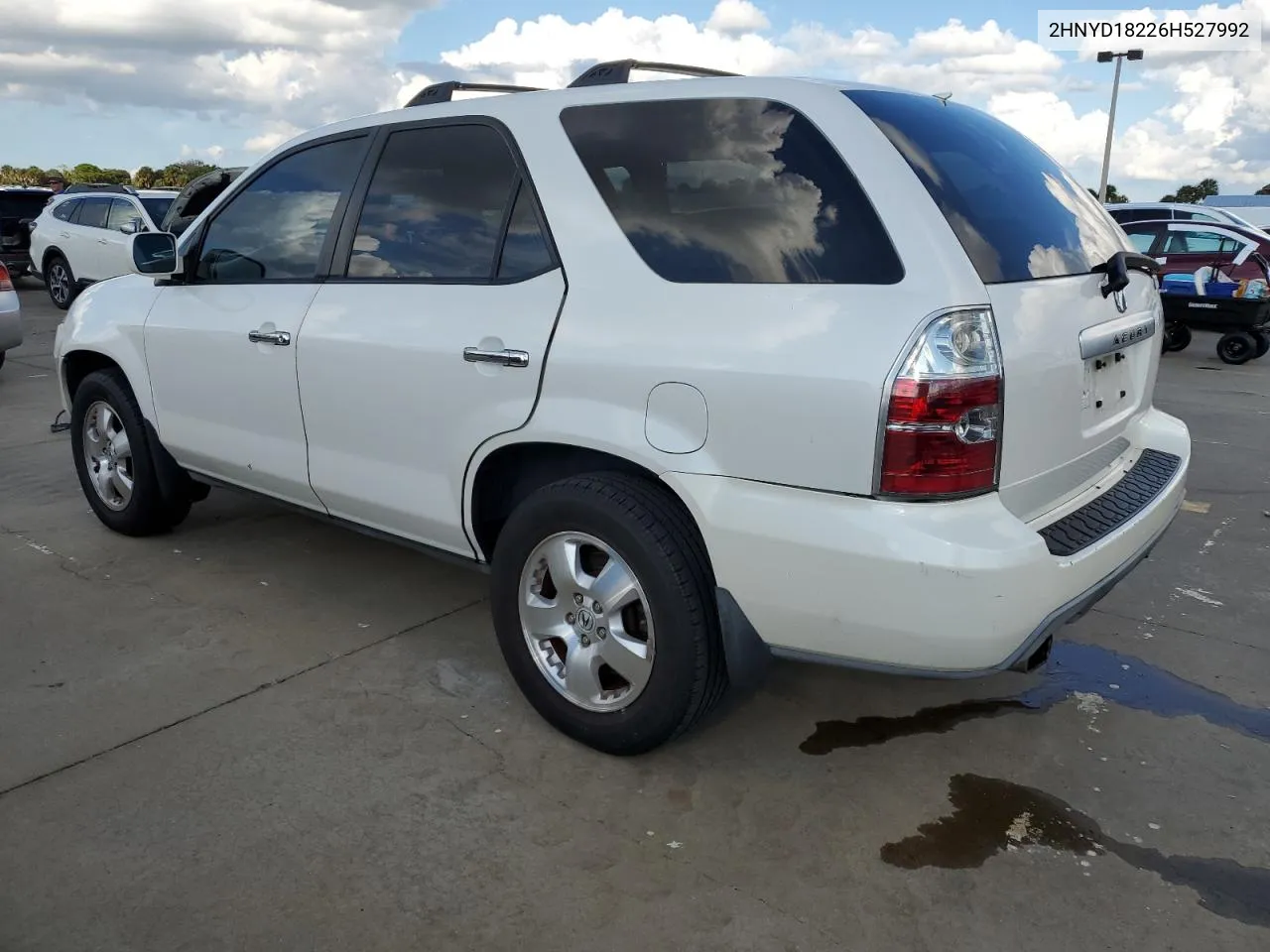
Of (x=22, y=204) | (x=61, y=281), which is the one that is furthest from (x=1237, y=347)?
(x=22, y=204)

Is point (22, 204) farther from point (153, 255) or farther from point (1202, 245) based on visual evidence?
point (1202, 245)

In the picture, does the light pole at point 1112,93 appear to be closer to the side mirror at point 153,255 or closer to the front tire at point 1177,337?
the front tire at point 1177,337

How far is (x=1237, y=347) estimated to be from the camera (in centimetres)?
1212

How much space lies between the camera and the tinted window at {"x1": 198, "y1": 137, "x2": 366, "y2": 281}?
3.59 metres

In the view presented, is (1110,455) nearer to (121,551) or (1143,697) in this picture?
(1143,697)

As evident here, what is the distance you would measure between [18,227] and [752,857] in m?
18.2

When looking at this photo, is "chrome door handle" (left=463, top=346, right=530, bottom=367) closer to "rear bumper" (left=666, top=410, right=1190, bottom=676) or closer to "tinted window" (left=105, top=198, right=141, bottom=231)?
"rear bumper" (left=666, top=410, right=1190, bottom=676)

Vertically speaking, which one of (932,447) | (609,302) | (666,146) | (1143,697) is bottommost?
(1143,697)

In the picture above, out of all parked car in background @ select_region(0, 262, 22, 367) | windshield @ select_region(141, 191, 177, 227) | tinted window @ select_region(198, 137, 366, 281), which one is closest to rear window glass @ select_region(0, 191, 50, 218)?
windshield @ select_region(141, 191, 177, 227)

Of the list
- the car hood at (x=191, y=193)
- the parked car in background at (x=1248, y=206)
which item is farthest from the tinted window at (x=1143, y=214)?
the parked car in background at (x=1248, y=206)

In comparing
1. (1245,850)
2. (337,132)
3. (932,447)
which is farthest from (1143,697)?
(337,132)

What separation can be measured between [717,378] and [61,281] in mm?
15213

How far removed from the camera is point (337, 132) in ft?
12.0

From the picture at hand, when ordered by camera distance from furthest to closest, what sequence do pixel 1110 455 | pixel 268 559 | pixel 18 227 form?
pixel 18 227
pixel 268 559
pixel 1110 455
